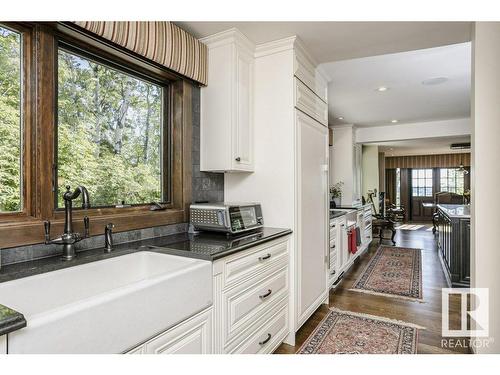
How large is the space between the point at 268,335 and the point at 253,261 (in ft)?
1.80

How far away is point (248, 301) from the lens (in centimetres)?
170

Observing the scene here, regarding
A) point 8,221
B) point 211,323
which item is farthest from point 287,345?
point 8,221

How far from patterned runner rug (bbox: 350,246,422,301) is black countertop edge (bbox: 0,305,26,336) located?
3.31 metres

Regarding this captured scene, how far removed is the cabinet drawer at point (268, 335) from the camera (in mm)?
1696

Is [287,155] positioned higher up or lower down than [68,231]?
higher up

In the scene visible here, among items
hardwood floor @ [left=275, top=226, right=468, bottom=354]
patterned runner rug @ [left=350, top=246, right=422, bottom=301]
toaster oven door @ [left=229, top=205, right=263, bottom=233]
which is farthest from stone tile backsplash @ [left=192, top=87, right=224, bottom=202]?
patterned runner rug @ [left=350, top=246, right=422, bottom=301]

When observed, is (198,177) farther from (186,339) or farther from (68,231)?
(186,339)

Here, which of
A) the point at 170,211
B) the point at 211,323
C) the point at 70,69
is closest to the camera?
the point at 211,323

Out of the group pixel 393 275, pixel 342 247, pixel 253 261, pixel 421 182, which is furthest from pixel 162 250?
pixel 421 182
